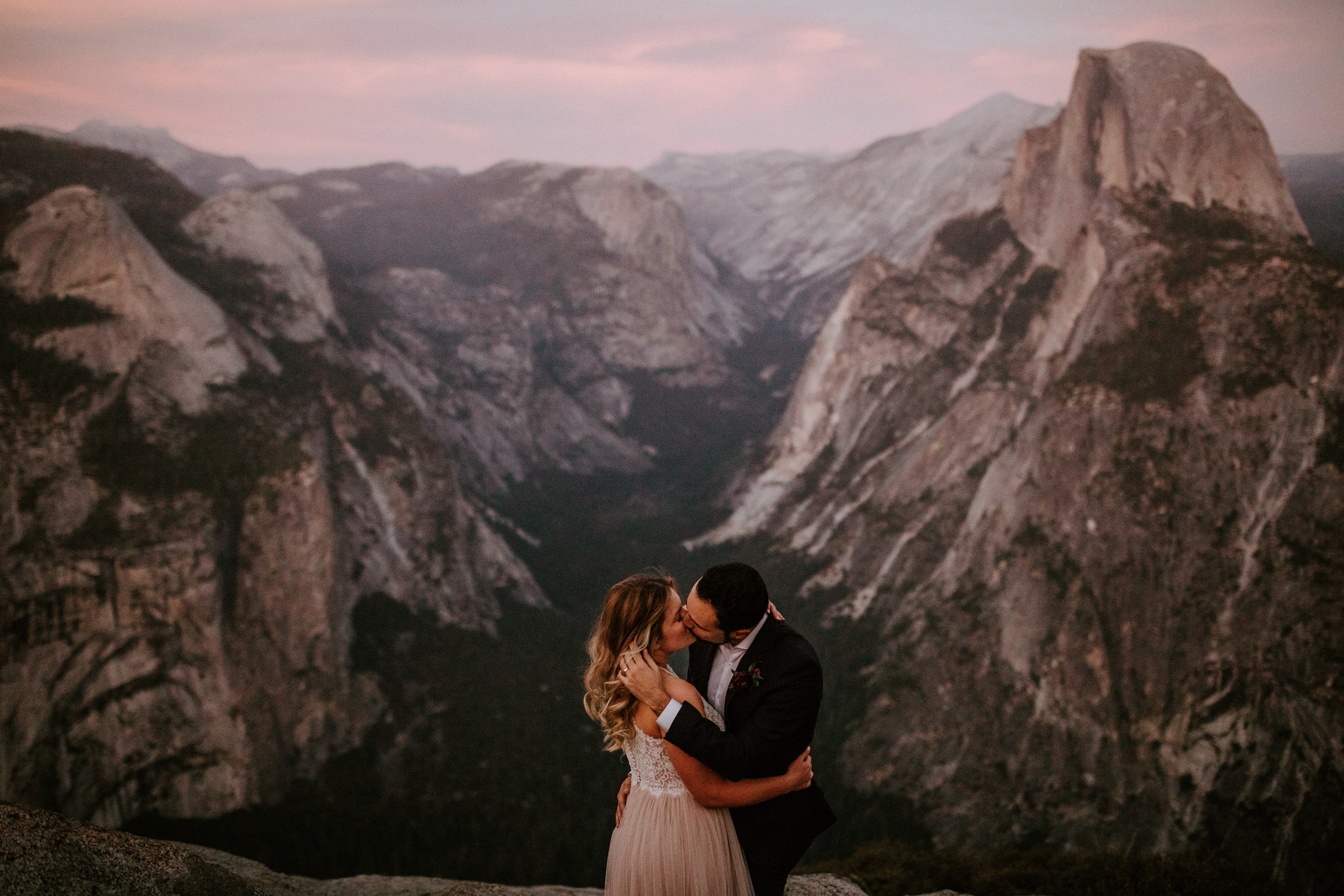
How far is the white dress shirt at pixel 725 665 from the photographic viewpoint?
7.57 meters

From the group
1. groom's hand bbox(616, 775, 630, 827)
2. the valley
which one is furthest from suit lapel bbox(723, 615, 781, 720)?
the valley

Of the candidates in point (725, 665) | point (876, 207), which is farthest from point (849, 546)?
point (876, 207)

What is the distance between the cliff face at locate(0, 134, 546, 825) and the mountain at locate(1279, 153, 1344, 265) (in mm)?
59147

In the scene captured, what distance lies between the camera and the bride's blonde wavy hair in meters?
7.34

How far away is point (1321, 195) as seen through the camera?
42500 mm

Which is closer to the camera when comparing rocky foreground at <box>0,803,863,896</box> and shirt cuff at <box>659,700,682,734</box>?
shirt cuff at <box>659,700,682,734</box>

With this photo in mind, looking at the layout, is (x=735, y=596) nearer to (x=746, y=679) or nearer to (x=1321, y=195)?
(x=746, y=679)

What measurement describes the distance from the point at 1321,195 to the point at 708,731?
52.6 metres

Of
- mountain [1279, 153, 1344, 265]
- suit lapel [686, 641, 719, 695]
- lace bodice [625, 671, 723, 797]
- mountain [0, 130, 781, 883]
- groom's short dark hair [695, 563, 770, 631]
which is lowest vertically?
mountain [0, 130, 781, 883]

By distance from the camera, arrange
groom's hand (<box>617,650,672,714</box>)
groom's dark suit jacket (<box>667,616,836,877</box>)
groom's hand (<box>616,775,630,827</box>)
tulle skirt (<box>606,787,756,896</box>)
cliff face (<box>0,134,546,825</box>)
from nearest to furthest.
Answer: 1. groom's dark suit jacket (<box>667,616,836,877</box>)
2. groom's hand (<box>617,650,672,714</box>)
3. tulle skirt (<box>606,787,756,896</box>)
4. groom's hand (<box>616,775,630,827</box>)
5. cliff face (<box>0,134,546,825</box>)

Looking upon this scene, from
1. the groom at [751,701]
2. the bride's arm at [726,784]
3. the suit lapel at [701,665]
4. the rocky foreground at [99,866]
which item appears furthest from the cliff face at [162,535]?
the bride's arm at [726,784]

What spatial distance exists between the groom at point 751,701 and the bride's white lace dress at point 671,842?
26cm

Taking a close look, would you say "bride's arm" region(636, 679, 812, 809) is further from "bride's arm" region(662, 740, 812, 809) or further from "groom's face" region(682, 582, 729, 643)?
"groom's face" region(682, 582, 729, 643)

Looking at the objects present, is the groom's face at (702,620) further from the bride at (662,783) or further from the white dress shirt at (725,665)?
the white dress shirt at (725,665)
